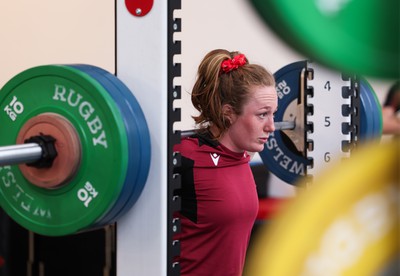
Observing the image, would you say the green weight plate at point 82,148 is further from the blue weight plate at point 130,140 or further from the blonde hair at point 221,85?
the blonde hair at point 221,85

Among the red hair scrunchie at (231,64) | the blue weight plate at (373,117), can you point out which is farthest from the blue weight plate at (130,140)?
the red hair scrunchie at (231,64)

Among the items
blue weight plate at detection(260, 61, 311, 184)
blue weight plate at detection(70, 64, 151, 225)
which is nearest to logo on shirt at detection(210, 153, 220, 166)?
blue weight plate at detection(260, 61, 311, 184)

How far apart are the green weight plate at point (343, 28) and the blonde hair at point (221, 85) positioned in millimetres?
1442

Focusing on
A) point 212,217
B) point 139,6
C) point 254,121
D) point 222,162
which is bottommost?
point 212,217

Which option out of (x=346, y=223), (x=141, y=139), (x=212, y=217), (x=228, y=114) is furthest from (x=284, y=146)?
(x=346, y=223)

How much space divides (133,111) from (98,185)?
0.10m

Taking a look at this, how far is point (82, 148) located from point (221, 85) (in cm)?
92

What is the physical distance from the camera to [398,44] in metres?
0.25

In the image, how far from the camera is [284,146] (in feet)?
7.25

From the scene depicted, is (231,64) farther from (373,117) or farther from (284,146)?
(373,117)

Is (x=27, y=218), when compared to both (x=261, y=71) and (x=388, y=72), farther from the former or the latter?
(x=261, y=71)

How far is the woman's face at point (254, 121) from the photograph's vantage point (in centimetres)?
167

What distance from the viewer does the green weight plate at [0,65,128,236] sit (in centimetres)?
84

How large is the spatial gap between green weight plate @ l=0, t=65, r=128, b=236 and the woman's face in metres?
0.84
